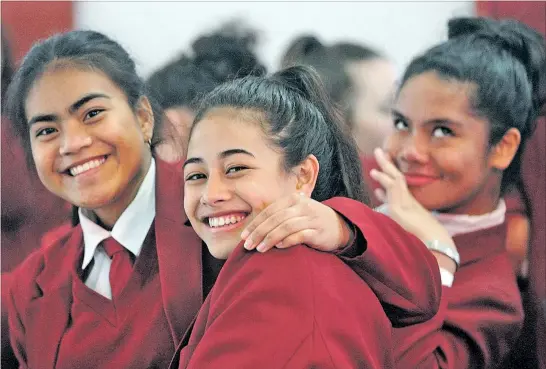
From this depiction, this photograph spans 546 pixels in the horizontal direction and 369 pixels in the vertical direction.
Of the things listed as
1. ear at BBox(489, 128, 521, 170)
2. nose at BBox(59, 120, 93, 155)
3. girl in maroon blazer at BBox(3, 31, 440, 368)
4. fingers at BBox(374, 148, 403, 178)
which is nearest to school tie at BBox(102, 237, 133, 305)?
girl in maroon blazer at BBox(3, 31, 440, 368)

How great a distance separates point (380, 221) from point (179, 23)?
37cm

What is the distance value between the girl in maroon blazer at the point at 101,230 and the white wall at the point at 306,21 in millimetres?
83

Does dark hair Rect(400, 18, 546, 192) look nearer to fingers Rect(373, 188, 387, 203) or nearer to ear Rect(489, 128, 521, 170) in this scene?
ear Rect(489, 128, 521, 170)

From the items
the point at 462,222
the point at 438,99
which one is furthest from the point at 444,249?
the point at 438,99

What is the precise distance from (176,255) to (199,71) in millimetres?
220

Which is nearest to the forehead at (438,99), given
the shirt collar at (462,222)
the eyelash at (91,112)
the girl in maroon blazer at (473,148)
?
the girl in maroon blazer at (473,148)

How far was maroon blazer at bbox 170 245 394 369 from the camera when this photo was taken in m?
0.63

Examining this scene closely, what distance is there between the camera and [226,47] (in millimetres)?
928

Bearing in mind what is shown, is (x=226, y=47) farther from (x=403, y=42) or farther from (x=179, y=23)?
(x=403, y=42)

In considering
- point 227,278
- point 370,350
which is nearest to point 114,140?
point 227,278

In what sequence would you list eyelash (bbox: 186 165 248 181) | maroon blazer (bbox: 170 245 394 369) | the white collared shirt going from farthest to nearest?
the white collared shirt < eyelash (bbox: 186 165 248 181) < maroon blazer (bbox: 170 245 394 369)

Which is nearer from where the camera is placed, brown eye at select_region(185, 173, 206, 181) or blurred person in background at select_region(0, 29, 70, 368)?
brown eye at select_region(185, 173, 206, 181)

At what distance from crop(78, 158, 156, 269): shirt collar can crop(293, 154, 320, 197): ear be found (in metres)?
0.18

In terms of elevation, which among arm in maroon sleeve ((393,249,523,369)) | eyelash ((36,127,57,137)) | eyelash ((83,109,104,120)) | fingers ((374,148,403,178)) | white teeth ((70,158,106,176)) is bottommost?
arm in maroon sleeve ((393,249,523,369))
